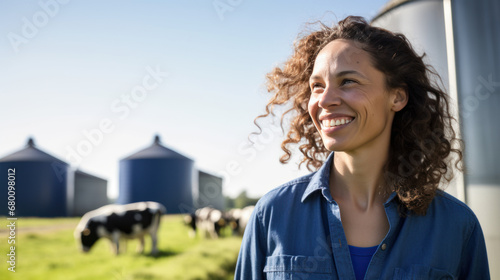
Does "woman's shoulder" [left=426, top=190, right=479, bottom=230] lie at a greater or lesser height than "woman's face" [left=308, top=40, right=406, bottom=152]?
lesser

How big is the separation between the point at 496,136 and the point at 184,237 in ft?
18.6

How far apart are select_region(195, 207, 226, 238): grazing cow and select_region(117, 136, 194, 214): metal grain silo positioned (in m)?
2.61

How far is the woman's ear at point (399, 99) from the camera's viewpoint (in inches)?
53.8

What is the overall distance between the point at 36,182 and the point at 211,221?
17.9 ft

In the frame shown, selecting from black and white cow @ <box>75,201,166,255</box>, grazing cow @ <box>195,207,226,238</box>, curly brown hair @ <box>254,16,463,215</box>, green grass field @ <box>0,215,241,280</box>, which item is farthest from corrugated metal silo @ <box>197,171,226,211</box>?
curly brown hair @ <box>254,16,463,215</box>

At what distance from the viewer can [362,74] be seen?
1231mm

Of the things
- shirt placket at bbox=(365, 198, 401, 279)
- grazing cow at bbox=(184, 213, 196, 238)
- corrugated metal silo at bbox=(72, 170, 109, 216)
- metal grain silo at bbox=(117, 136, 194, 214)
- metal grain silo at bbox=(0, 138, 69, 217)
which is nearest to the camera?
shirt placket at bbox=(365, 198, 401, 279)

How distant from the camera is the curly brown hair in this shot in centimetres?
131

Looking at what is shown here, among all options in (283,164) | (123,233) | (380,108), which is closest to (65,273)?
(123,233)

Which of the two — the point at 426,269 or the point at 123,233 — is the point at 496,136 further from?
the point at 123,233

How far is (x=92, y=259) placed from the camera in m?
4.93

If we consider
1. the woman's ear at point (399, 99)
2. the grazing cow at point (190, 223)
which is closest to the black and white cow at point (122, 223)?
the grazing cow at point (190, 223)

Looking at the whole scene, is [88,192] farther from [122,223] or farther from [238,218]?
[238,218]

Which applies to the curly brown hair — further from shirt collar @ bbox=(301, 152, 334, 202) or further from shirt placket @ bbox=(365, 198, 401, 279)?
shirt collar @ bbox=(301, 152, 334, 202)
